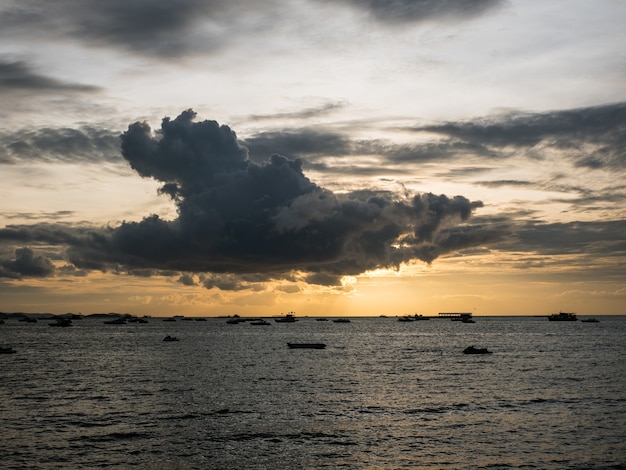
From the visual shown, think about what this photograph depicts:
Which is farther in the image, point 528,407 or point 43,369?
point 43,369

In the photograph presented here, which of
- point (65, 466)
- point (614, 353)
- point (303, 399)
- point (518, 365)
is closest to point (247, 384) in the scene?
point (303, 399)

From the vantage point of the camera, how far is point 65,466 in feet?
147

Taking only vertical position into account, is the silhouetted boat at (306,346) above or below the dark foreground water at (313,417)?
below

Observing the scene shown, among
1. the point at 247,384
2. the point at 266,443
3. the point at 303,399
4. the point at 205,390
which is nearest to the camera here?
the point at 266,443

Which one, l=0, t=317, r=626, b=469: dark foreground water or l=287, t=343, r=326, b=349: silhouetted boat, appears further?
l=287, t=343, r=326, b=349: silhouetted boat

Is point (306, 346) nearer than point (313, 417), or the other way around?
point (313, 417)

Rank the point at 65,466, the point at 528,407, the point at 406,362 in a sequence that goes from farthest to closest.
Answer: the point at 406,362
the point at 528,407
the point at 65,466

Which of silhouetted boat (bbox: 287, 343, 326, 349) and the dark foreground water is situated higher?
the dark foreground water

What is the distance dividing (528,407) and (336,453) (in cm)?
3041

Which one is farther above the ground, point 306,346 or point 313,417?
point 313,417

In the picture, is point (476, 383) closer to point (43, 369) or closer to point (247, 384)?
point (247, 384)

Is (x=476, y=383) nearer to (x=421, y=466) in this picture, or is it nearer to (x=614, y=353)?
(x=421, y=466)

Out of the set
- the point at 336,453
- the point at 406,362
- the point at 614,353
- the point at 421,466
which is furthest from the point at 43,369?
the point at 614,353

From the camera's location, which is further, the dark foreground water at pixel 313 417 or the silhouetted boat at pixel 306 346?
the silhouetted boat at pixel 306 346
